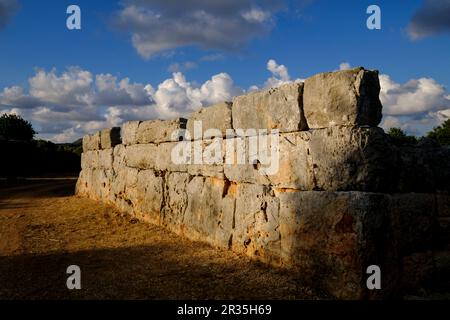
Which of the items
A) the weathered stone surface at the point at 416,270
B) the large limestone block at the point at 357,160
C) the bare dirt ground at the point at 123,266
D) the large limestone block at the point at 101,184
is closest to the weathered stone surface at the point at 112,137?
the large limestone block at the point at 101,184

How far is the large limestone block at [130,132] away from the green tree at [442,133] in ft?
78.2

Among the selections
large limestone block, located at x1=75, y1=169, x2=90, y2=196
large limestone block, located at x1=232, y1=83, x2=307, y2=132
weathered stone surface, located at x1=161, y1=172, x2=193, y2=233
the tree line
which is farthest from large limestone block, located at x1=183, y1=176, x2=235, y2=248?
the tree line

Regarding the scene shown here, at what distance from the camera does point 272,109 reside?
4.77 meters

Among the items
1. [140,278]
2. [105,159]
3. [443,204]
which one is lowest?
[140,278]

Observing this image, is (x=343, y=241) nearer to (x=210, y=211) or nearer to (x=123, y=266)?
(x=210, y=211)

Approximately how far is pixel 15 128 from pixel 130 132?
2996cm

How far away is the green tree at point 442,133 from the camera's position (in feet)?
Answer: 87.7

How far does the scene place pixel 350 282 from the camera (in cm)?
368

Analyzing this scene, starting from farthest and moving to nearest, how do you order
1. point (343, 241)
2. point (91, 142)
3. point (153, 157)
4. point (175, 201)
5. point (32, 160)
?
point (32, 160), point (91, 142), point (153, 157), point (175, 201), point (343, 241)

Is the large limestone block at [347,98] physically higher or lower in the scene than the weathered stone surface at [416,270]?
higher

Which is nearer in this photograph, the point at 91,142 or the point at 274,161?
the point at 274,161

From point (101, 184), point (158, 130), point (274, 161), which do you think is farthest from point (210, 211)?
point (101, 184)

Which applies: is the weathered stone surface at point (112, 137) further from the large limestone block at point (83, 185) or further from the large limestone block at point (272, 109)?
the large limestone block at point (272, 109)

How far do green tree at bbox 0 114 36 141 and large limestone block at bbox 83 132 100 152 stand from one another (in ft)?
78.6
